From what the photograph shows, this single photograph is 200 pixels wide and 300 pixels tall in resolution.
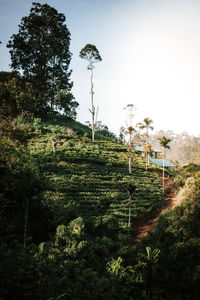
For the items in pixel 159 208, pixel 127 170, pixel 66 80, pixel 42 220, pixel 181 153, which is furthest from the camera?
pixel 181 153

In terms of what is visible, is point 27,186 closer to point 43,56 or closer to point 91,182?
point 91,182

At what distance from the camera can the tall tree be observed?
34.2m

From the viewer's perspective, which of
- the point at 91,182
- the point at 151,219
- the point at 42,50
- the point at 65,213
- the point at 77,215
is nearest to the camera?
the point at 65,213

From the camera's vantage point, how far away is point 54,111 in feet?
130

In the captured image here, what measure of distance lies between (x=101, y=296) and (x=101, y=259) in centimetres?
507

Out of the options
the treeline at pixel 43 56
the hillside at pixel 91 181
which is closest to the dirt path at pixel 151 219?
the hillside at pixel 91 181

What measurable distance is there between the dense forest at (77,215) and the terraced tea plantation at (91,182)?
112 mm

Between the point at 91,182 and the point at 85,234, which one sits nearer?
the point at 85,234

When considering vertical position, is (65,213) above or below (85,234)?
above

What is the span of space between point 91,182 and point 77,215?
5.59 metres

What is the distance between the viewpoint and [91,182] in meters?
19.2

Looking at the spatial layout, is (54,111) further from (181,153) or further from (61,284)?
(181,153)

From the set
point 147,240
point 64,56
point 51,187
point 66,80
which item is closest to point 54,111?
point 66,80

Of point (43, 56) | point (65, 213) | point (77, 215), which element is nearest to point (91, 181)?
point (77, 215)
